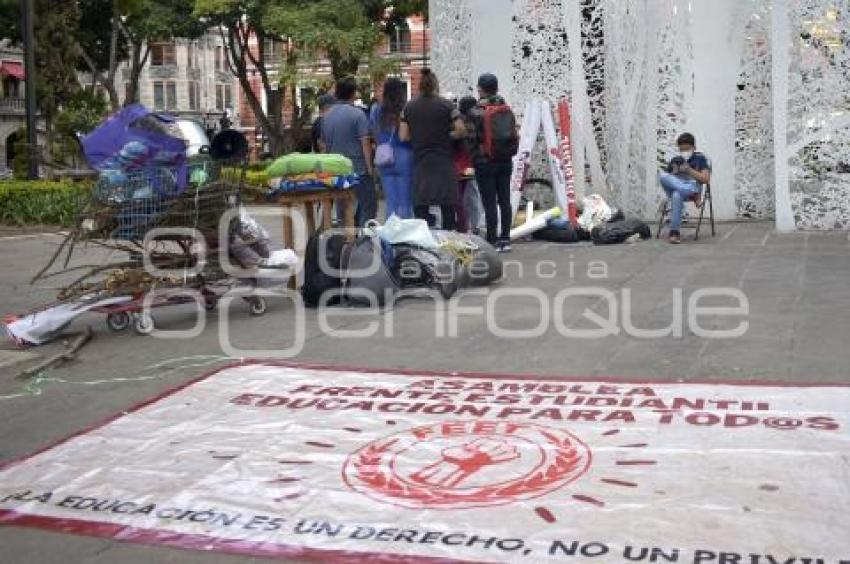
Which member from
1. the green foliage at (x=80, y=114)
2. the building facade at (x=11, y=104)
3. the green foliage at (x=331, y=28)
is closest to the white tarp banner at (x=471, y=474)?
the green foliage at (x=80, y=114)

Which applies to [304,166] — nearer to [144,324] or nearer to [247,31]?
[144,324]

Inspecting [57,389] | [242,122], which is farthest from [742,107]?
[242,122]

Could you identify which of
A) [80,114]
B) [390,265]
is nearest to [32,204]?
[80,114]

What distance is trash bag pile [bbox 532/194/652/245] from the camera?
1168 cm

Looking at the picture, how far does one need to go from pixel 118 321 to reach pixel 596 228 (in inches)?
238

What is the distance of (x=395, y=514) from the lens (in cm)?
379

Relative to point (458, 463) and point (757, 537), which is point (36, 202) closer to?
point (458, 463)

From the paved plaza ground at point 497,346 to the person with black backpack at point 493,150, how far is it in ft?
3.72

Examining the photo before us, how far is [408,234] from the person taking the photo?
841 cm

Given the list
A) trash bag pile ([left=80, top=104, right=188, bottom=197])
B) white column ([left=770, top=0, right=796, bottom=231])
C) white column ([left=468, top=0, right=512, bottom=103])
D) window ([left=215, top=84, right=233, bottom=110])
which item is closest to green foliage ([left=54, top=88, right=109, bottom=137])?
white column ([left=468, top=0, right=512, bottom=103])

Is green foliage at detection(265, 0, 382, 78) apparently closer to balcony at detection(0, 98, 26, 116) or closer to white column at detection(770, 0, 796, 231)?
white column at detection(770, 0, 796, 231)

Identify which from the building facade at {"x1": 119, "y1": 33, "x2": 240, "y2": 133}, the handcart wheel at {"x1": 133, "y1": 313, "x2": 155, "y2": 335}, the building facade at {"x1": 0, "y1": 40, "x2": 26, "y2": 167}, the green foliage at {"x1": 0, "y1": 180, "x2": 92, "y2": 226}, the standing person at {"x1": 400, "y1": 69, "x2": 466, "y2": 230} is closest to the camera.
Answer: the handcart wheel at {"x1": 133, "y1": 313, "x2": 155, "y2": 335}

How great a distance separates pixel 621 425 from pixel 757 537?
4.51 feet

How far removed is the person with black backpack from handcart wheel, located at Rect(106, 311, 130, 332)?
4350mm
